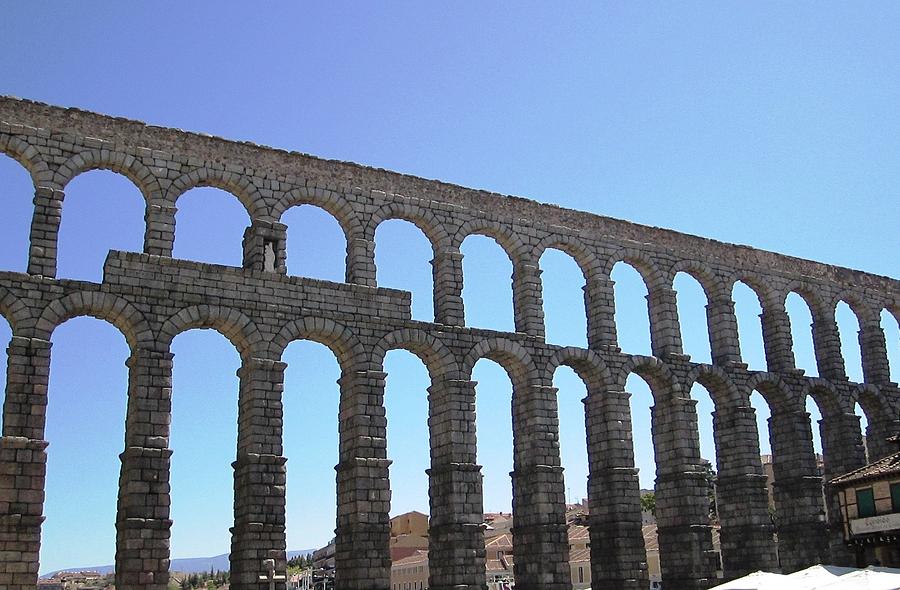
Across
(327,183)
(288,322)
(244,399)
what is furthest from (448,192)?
(244,399)

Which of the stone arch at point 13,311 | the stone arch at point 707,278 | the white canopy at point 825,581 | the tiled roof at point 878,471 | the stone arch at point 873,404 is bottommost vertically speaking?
the white canopy at point 825,581

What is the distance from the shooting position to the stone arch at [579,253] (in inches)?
1231

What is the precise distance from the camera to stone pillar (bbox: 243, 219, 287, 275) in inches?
1013

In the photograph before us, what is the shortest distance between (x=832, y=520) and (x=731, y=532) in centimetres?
569

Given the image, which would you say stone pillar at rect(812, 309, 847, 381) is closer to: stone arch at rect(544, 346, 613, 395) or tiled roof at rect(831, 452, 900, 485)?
tiled roof at rect(831, 452, 900, 485)

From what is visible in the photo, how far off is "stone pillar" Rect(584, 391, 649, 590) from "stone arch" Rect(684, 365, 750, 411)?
421 cm

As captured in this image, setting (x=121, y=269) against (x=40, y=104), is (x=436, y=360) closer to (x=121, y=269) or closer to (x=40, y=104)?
(x=121, y=269)

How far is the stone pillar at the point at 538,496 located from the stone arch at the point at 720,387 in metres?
6.93

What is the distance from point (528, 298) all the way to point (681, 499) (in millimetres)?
8362

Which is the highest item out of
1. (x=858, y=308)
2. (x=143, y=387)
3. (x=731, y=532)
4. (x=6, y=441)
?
(x=858, y=308)

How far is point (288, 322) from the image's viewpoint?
25.3m

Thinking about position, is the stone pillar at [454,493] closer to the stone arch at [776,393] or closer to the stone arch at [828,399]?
the stone arch at [776,393]

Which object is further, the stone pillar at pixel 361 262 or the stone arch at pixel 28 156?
the stone pillar at pixel 361 262

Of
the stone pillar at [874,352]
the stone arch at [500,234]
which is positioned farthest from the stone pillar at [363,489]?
the stone pillar at [874,352]
